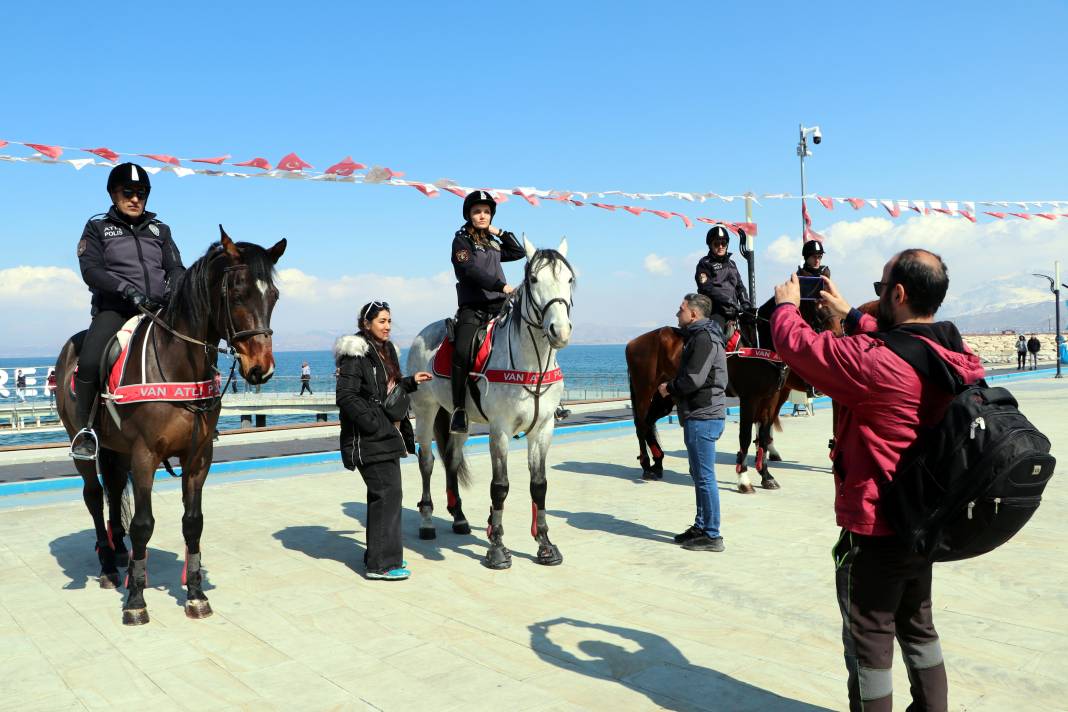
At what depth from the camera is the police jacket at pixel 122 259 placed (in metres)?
5.69

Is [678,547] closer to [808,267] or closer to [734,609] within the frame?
[734,609]

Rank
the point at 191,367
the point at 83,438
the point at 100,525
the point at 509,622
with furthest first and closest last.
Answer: the point at 100,525
the point at 83,438
the point at 191,367
the point at 509,622

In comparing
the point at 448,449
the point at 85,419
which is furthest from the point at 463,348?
the point at 85,419

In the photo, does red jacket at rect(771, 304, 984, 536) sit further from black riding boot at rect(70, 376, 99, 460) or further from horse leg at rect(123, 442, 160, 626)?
black riding boot at rect(70, 376, 99, 460)

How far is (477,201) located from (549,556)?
11.1ft

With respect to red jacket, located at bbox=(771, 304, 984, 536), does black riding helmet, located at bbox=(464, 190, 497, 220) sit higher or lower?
higher

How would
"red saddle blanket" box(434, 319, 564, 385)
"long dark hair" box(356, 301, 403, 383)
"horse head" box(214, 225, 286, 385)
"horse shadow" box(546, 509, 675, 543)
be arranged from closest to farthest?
"horse head" box(214, 225, 286, 385), "long dark hair" box(356, 301, 403, 383), "red saddle blanket" box(434, 319, 564, 385), "horse shadow" box(546, 509, 675, 543)

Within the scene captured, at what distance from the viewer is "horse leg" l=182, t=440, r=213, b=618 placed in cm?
538

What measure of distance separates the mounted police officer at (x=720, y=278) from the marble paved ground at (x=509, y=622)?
287 centimetres

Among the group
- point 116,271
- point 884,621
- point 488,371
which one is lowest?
point 884,621

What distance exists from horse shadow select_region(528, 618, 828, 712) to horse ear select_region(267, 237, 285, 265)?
3.14m

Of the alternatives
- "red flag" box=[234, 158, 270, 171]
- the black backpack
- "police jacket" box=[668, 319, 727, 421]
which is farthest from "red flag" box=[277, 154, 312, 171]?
the black backpack

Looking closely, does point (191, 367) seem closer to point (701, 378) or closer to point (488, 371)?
point (488, 371)

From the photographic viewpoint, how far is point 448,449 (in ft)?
26.6
